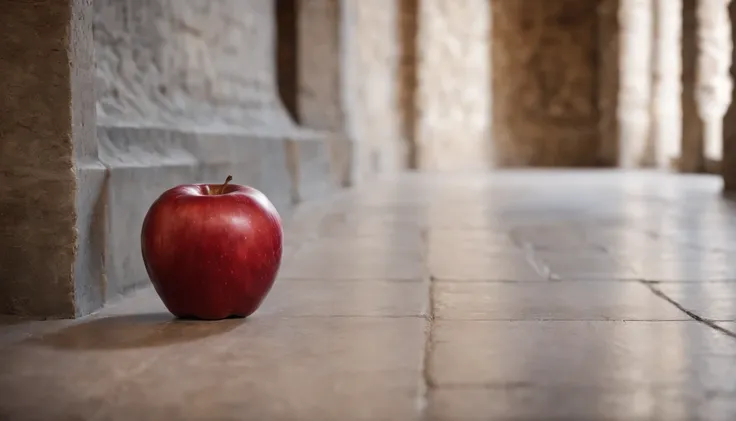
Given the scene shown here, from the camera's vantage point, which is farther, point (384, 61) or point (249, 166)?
point (384, 61)

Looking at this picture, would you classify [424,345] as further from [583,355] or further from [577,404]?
[577,404]

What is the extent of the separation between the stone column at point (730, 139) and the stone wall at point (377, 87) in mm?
2619

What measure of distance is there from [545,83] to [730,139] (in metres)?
5.37

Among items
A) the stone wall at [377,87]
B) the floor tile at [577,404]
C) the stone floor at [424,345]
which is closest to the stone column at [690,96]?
the stone wall at [377,87]

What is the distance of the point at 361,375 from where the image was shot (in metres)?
1.27

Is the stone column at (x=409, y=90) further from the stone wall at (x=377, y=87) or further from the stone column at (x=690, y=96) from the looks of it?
the stone column at (x=690, y=96)

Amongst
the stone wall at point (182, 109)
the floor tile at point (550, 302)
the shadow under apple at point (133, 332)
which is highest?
the stone wall at point (182, 109)

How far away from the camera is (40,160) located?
5.62 ft

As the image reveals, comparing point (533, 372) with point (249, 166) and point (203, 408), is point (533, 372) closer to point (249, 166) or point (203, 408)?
point (203, 408)

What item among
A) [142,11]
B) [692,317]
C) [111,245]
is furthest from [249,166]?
[692,317]

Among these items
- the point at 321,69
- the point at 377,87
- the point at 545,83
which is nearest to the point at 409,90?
the point at 377,87

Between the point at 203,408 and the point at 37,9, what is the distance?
983mm

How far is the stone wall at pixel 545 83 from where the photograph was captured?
35.6 feet

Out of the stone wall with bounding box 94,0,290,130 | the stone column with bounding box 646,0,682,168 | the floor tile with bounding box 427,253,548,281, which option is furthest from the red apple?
the stone column with bounding box 646,0,682,168
